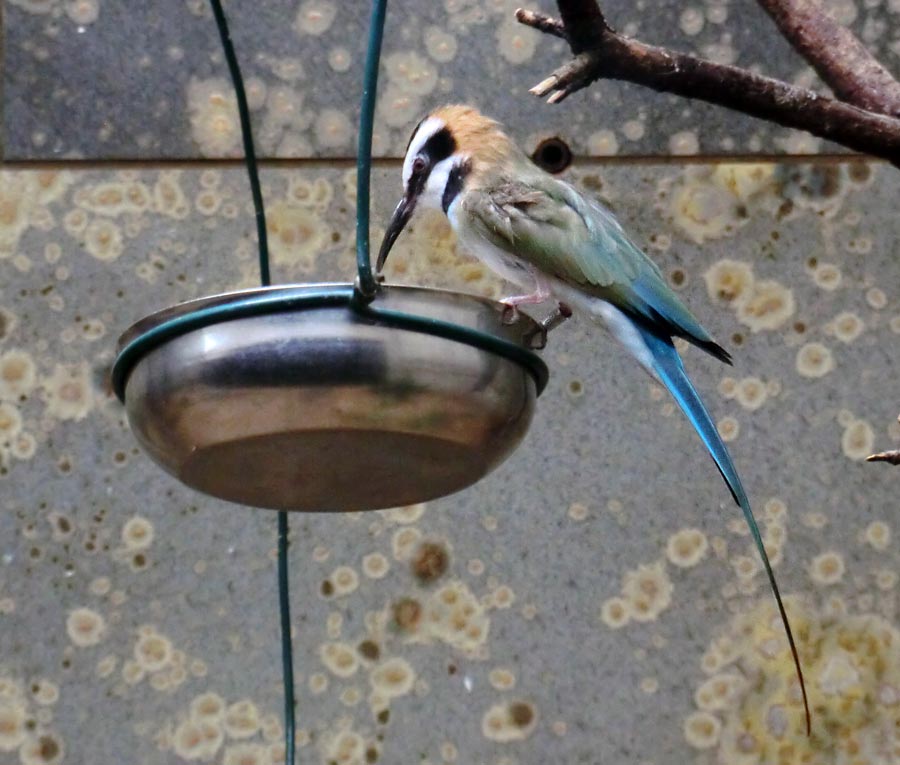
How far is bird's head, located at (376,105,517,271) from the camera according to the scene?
1592mm

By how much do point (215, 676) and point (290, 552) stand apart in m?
0.21

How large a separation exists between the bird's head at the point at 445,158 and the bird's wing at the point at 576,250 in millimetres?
80

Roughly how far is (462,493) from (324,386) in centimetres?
97

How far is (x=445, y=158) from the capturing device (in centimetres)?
164

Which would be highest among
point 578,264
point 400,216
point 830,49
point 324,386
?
point 830,49

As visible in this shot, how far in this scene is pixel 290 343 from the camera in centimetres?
107

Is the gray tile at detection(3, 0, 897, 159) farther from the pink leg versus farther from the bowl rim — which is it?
the bowl rim

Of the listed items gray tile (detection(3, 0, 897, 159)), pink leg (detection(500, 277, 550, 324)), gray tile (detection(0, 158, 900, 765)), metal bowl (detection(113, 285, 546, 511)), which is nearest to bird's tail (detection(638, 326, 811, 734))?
pink leg (detection(500, 277, 550, 324))

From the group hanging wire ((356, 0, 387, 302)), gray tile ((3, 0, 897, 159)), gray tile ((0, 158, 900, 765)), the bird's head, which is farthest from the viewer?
gray tile ((3, 0, 897, 159))

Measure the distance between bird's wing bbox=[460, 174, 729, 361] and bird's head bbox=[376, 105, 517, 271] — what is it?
0.08m

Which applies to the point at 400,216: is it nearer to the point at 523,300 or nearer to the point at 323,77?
the point at 523,300

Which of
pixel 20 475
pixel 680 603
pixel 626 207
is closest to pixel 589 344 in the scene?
pixel 626 207

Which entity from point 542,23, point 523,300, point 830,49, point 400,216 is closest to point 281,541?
point 523,300

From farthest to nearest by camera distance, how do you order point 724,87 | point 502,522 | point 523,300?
point 502,522, point 724,87, point 523,300
